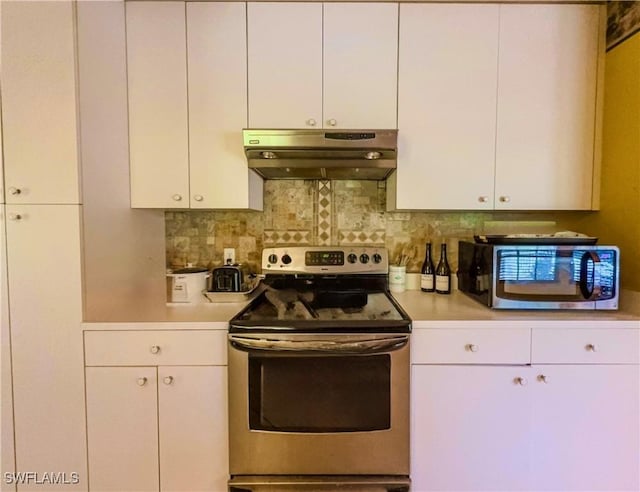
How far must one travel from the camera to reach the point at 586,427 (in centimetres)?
134

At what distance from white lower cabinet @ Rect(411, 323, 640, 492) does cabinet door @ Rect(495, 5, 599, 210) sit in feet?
2.19

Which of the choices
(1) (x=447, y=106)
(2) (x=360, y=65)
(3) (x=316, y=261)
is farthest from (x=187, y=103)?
(1) (x=447, y=106)

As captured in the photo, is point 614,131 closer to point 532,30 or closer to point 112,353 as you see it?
point 532,30

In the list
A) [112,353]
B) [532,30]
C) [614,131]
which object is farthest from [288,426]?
[532,30]

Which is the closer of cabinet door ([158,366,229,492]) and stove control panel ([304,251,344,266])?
cabinet door ([158,366,229,492])

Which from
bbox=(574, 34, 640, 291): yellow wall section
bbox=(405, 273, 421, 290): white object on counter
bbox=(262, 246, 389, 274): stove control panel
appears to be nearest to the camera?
bbox=(574, 34, 640, 291): yellow wall section

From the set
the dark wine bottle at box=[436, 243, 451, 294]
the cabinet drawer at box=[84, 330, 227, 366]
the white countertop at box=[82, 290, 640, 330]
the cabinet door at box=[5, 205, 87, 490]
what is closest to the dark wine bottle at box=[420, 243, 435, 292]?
the dark wine bottle at box=[436, 243, 451, 294]

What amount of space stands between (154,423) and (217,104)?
1377 mm

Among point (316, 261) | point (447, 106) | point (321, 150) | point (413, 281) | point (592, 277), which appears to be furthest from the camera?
point (413, 281)

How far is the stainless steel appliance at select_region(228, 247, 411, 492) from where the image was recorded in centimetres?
128

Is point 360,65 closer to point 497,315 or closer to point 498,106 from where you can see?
point 498,106

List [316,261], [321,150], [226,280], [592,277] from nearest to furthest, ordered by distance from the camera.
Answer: [592,277], [321,150], [226,280], [316,261]

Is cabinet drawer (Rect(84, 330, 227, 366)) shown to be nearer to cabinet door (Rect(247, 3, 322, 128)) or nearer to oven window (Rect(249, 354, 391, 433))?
oven window (Rect(249, 354, 391, 433))

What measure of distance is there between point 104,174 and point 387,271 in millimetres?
1390
